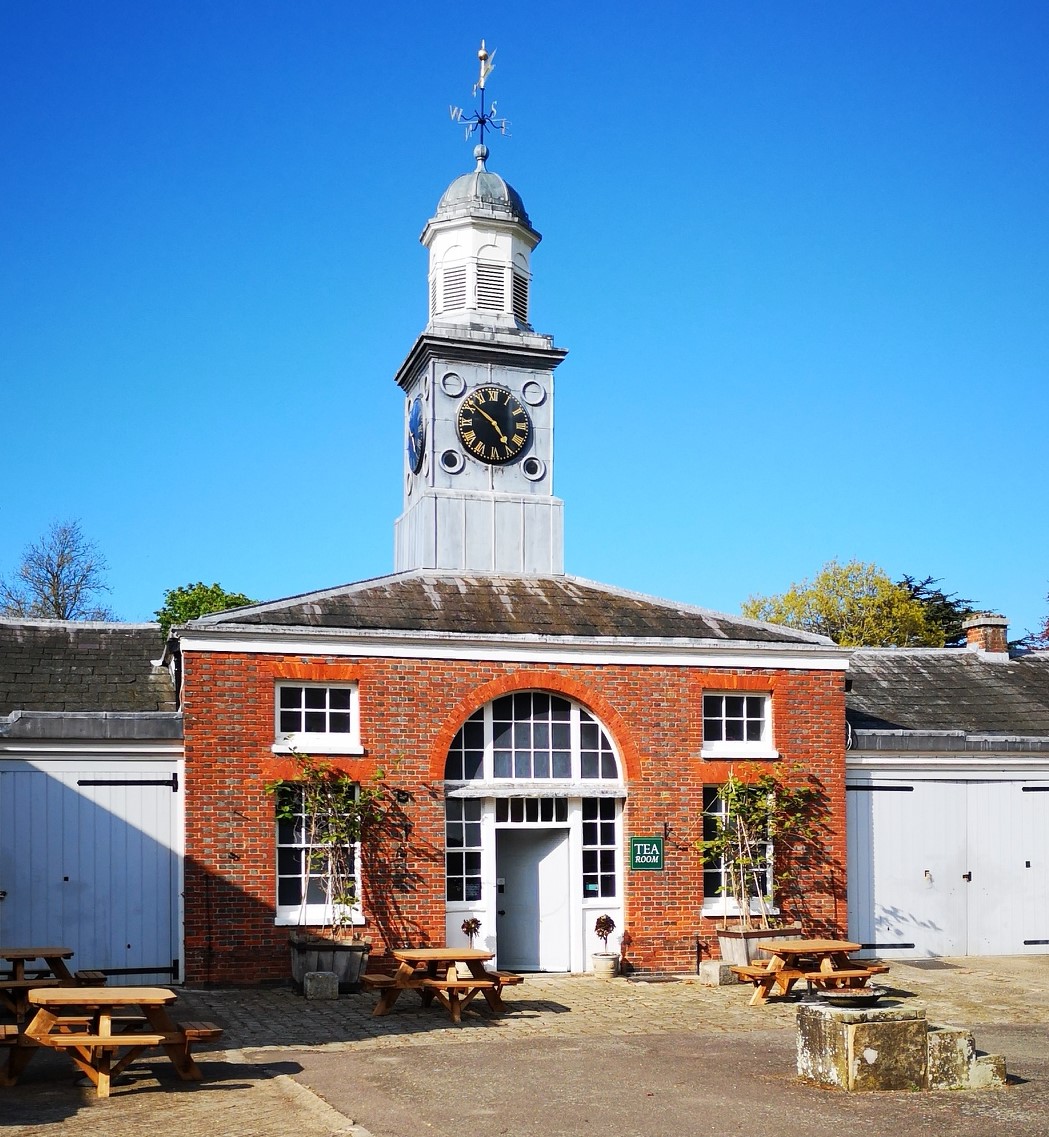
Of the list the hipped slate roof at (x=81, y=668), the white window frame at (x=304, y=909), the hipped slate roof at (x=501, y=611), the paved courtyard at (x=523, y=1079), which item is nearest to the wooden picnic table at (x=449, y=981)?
the paved courtyard at (x=523, y=1079)

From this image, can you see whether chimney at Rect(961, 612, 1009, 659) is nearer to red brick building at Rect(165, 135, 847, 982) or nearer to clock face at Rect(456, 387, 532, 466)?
red brick building at Rect(165, 135, 847, 982)

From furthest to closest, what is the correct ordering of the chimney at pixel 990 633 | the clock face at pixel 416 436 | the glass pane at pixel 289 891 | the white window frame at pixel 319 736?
Result: the chimney at pixel 990 633
the clock face at pixel 416 436
the white window frame at pixel 319 736
the glass pane at pixel 289 891

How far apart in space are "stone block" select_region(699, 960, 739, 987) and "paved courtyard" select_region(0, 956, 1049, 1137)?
1411 millimetres

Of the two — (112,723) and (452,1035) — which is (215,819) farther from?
(452,1035)

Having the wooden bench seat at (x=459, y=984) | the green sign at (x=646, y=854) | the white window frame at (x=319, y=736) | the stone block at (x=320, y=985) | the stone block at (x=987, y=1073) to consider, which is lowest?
the stone block at (x=320, y=985)

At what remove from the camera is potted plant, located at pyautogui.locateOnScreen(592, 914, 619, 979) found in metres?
18.5

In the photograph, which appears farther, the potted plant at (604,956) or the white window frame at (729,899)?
the white window frame at (729,899)

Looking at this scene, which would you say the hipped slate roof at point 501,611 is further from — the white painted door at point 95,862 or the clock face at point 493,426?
the white painted door at point 95,862

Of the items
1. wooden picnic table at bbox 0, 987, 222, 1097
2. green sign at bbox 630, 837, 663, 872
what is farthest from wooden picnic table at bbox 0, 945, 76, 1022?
green sign at bbox 630, 837, 663, 872

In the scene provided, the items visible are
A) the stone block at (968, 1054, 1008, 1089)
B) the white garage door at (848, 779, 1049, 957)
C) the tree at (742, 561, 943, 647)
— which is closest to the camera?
the stone block at (968, 1054, 1008, 1089)

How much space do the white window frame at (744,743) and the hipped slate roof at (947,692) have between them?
215 cm

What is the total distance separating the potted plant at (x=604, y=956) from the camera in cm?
1848

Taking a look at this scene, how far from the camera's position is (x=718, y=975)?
17.9 meters

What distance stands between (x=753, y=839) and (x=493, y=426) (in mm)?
7121
